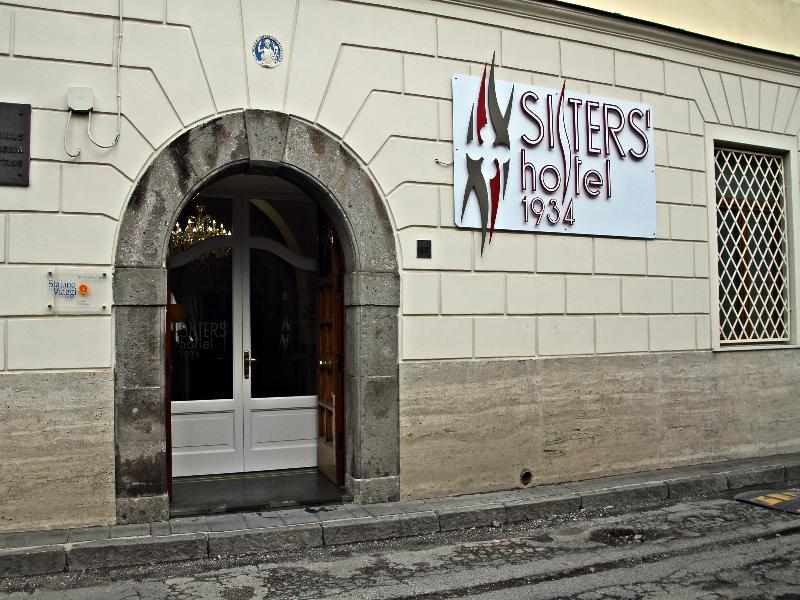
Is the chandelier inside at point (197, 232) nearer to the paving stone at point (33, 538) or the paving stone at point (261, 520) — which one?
the paving stone at point (261, 520)

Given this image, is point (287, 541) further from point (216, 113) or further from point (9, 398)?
point (216, 113)

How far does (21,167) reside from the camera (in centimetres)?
579

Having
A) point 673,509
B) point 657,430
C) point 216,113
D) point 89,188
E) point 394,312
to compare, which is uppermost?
point 216,113

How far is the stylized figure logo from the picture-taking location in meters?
7.31

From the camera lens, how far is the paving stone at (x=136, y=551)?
5.37 meters

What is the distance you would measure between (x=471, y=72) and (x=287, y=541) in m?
4.64

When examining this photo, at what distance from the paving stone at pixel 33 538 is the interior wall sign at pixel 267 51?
4132 millimetres

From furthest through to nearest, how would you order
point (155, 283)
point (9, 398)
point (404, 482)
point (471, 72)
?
point (471, 72) < point (404, 482) < point (155, 283) < point (9, 398)

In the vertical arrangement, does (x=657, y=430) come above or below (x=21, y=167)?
below

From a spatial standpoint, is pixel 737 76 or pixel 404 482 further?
pixel 737 76

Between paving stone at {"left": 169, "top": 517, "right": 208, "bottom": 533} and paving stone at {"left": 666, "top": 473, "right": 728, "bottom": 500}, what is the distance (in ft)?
14.8

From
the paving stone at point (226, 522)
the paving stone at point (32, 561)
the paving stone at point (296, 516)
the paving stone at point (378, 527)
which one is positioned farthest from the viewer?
the paving stone at point (296, 516)

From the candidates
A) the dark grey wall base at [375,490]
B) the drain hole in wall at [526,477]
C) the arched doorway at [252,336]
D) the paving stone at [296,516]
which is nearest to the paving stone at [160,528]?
the paving stone at [296,516]

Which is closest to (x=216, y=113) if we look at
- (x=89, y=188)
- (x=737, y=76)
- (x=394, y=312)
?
(x=89, y=188)
